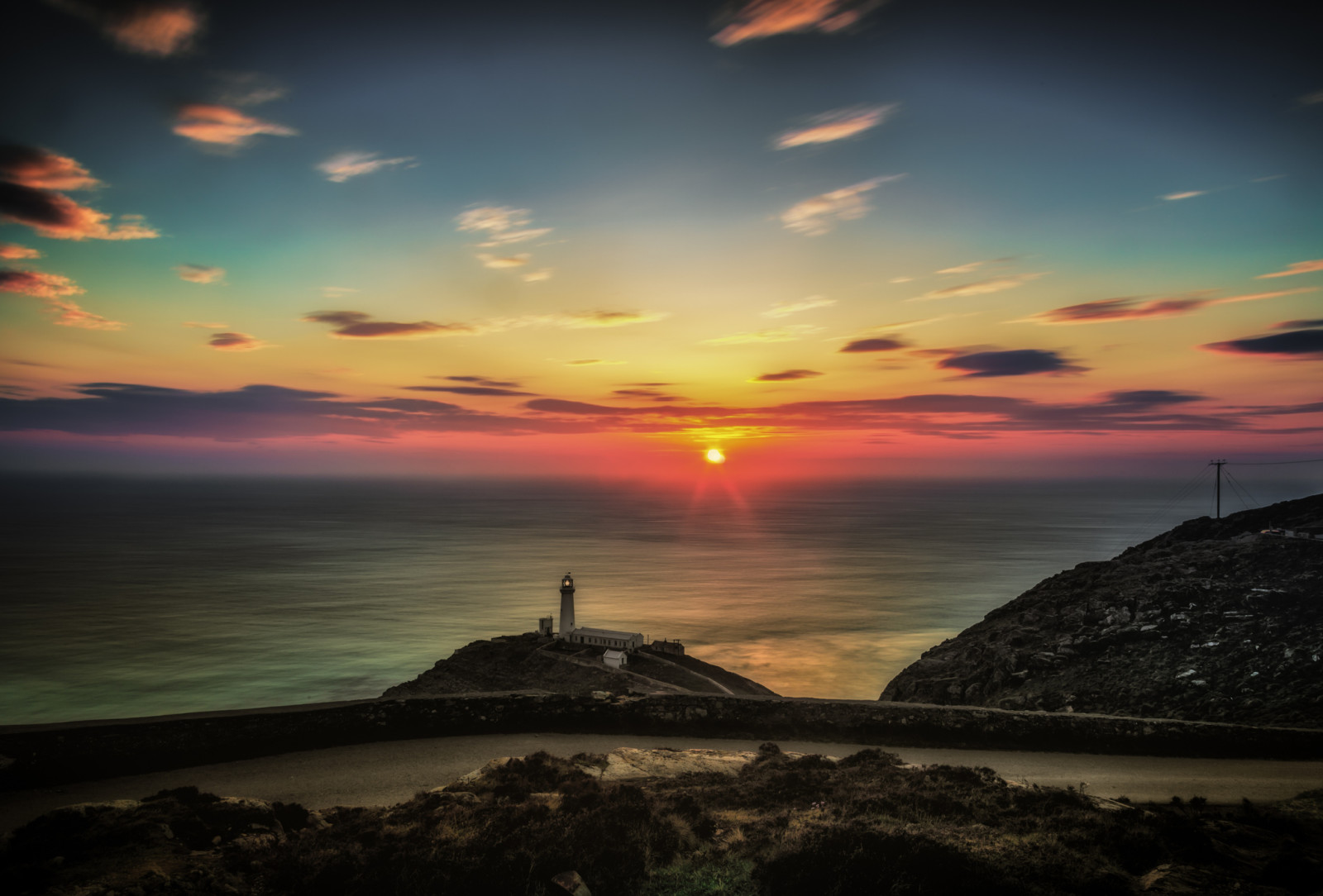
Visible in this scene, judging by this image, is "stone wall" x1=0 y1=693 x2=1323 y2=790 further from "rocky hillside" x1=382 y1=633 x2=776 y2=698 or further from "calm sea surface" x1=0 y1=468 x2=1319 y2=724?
"calm sea surface" x1=0 y1=468 x2=1319 y2=724

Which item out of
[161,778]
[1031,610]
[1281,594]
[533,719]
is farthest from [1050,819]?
[1031,610]

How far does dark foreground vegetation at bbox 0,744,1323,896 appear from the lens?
246 inches

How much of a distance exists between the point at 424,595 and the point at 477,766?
61667mm

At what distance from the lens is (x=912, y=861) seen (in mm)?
6543

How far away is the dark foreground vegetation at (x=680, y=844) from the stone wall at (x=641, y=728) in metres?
2.15

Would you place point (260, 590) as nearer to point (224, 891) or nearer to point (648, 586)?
point (648, 586)

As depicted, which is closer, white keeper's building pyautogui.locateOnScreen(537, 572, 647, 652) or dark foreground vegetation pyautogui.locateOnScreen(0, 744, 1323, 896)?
dark foreground vegetation pyautogui.locateOnScreen(0, 744, 1323, 896)

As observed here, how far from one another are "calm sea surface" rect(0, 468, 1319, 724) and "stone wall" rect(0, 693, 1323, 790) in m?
28.1

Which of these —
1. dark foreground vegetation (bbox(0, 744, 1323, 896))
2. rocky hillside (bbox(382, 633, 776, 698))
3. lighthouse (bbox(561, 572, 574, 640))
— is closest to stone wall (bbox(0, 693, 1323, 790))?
dark foreground vegetation (bbox(0, 744, 1323, 896))

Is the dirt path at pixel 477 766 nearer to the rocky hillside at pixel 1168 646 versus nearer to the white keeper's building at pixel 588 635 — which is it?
the rocky hillside at pixel 1168 646

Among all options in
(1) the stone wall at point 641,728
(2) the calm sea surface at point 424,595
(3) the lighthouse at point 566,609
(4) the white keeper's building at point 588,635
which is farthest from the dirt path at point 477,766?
(2) the calm sea surface at point 424,595

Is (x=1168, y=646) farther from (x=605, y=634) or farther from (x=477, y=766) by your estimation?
(x=605, y=634)

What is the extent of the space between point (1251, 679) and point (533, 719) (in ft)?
59.9

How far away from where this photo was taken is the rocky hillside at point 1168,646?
17.5 meters
